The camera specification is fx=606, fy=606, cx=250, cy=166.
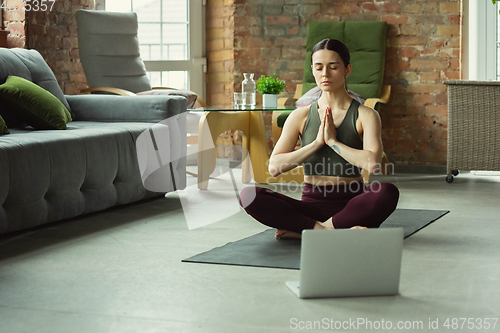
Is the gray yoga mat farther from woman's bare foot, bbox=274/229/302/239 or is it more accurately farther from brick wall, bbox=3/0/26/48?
brick wall, bbox=3/0/26/48

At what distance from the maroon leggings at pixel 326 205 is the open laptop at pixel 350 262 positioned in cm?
49

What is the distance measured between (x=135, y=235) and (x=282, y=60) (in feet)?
8.94

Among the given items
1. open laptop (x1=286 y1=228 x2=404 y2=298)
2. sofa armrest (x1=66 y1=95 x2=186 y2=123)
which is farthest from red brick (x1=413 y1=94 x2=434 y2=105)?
open laptop (x1=286 y1=228 x2=404 y2=298)

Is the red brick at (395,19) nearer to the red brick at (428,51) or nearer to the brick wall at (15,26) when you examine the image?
the red brick at (428,51)

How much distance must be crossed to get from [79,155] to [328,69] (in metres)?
1.25

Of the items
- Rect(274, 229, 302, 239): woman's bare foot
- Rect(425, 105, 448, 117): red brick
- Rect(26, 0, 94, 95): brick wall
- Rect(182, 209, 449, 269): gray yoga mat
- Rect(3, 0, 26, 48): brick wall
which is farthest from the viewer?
Rect(425, 105, 448, 117): red brick

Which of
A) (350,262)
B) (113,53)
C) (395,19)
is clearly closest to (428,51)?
(395,19)

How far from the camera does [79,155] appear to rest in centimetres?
279

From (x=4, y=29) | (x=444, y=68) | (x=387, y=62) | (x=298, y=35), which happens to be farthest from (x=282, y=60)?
(x=4, y=29)

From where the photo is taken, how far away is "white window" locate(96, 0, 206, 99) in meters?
5.07

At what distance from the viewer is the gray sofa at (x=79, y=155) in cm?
249

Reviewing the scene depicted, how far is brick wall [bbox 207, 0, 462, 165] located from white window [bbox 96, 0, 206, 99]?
0.43 metres

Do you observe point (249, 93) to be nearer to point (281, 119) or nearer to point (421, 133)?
point (281, 119)

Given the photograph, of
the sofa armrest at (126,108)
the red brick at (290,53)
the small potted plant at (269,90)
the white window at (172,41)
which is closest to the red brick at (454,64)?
the red brick at (290,53)
